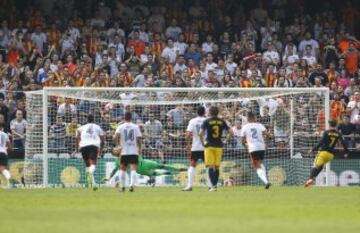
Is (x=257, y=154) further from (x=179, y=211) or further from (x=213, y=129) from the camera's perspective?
(x=179, y=211)

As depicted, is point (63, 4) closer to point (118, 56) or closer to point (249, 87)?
point (118, 56)

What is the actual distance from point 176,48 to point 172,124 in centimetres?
616

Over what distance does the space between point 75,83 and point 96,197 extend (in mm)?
11985

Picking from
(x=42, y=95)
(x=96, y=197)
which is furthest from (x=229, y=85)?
(x=96, y=197)

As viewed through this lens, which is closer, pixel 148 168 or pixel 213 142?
pixel 213 142

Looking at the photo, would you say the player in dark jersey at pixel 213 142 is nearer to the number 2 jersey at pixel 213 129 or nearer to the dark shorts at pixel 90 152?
the number 2 jersey at pixel 213 129

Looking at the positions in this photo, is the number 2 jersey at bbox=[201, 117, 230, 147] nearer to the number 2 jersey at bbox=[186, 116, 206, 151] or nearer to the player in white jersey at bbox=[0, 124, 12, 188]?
the number 2 jersey at bbox=[186, 116, 206, 151]

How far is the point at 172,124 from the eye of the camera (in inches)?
1410

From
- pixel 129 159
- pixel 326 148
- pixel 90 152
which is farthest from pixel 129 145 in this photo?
pixel 326 148

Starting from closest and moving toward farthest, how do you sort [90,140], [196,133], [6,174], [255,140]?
1. [196,133]
2. [90,140]
3. [255,140]
4. [6,174]

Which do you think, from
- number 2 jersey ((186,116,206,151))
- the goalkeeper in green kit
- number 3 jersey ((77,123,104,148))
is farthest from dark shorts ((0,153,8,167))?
number 2 jersey ((186,116,206,151))

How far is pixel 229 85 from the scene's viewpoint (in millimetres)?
39406

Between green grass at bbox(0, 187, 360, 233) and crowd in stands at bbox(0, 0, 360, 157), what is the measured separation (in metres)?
7.68

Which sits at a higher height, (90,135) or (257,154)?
(90,135)
